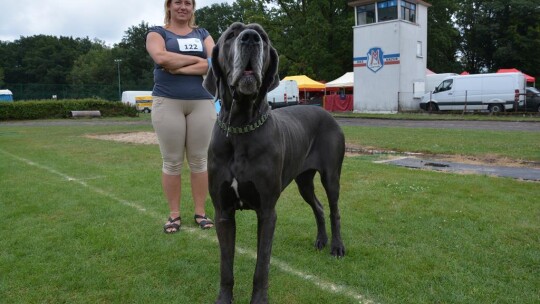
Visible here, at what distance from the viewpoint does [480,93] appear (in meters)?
27.1

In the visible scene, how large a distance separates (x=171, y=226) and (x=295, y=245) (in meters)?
1.40

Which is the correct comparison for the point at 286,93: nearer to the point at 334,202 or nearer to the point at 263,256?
the point at 334,202

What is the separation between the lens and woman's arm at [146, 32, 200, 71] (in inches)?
167

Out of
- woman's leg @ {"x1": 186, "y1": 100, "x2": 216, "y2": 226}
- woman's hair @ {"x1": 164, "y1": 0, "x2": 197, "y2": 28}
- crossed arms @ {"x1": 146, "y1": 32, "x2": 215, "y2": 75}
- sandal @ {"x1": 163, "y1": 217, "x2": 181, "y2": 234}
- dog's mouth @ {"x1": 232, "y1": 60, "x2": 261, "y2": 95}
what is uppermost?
woman's hair @ {"x1": 164, "y1": 0, "x2": 197, "y2": 28}

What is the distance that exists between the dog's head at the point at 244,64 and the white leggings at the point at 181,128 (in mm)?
1706

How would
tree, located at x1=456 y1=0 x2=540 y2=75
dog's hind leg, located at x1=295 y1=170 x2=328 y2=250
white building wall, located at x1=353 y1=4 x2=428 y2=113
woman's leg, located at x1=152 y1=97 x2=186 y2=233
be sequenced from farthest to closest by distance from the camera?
tree, located at x1=456 y1=0 x2=540 y2=75, white building wall, located at x1=353 y1=4 x2=428 y2=113, woman's leg, located at x1=152 y1=97 x2=186 y2=233, dog's hind leg, located at x1=295 y1=170 x2=328 y2=250

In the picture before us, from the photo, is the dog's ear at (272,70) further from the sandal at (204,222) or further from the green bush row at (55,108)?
the green bush row at (55,108)

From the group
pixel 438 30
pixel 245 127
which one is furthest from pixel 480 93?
pixel 245 127

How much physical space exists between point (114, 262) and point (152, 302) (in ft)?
3.03

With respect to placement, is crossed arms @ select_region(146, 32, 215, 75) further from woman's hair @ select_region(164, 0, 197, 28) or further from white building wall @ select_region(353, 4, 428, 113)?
white building wall @ select_region(353, 4, 428, 113)

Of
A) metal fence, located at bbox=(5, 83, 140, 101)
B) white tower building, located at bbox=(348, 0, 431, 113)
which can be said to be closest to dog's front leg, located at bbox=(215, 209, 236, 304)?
white tower building, located at bbox=(348, 0, 431, 113)

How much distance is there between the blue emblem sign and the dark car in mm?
9406

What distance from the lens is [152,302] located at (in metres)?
3.13

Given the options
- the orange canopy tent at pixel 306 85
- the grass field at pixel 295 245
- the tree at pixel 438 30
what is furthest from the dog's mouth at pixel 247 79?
the tree at pixel 438 30
